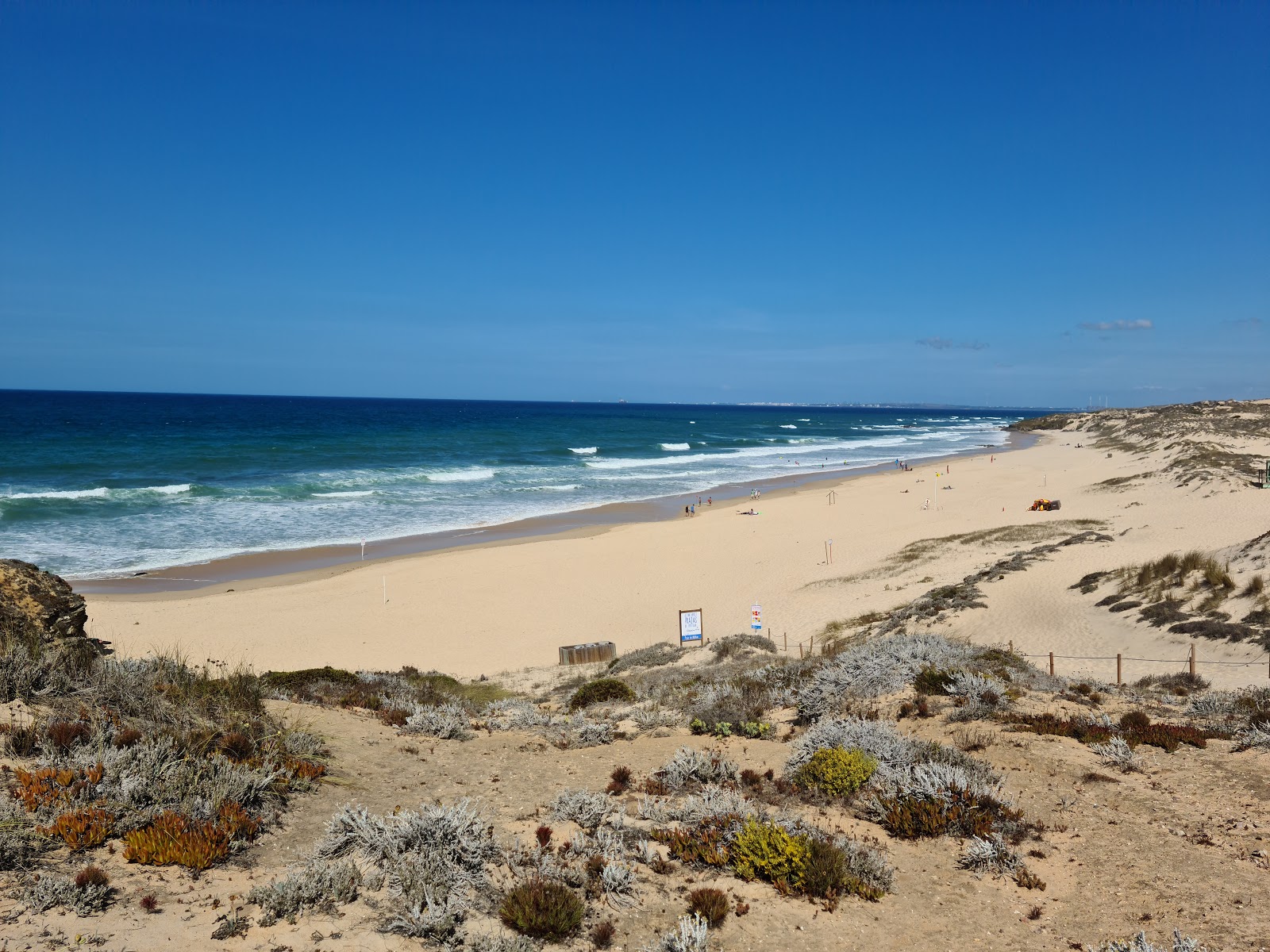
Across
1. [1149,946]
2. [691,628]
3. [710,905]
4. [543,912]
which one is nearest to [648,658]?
[691,628]

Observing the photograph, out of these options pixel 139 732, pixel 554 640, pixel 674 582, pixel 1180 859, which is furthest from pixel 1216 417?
pixel 139 732

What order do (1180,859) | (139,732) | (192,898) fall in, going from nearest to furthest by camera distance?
(192,898)
(1180,859)
(139,732)

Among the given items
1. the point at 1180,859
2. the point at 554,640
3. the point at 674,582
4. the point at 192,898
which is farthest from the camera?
the point at 674,582

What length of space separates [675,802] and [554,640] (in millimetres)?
12267

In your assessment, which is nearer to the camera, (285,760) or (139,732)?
(139,732)

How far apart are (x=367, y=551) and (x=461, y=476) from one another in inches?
894

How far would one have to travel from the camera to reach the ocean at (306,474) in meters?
30.1

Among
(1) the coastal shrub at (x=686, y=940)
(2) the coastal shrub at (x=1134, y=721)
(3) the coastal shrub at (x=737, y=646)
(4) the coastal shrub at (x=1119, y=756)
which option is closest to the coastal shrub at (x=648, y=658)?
(3) the coastal shrub at (x=737, y=646)

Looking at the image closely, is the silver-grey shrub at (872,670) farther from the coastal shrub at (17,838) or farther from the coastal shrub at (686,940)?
the coastal shrub at (17,838)

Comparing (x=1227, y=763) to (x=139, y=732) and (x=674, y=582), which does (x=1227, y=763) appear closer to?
(x=139, y=732)

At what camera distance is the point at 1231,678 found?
11867 mm

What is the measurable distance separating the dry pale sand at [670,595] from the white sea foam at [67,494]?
782 inches

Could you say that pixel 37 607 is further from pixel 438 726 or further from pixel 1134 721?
pixel 1134 721

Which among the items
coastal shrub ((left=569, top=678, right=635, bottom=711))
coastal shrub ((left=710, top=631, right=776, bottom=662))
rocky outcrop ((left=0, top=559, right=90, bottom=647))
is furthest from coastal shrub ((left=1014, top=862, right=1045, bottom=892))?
rocky outcrop ((left=0, top=559, right=90, bottom=647))
